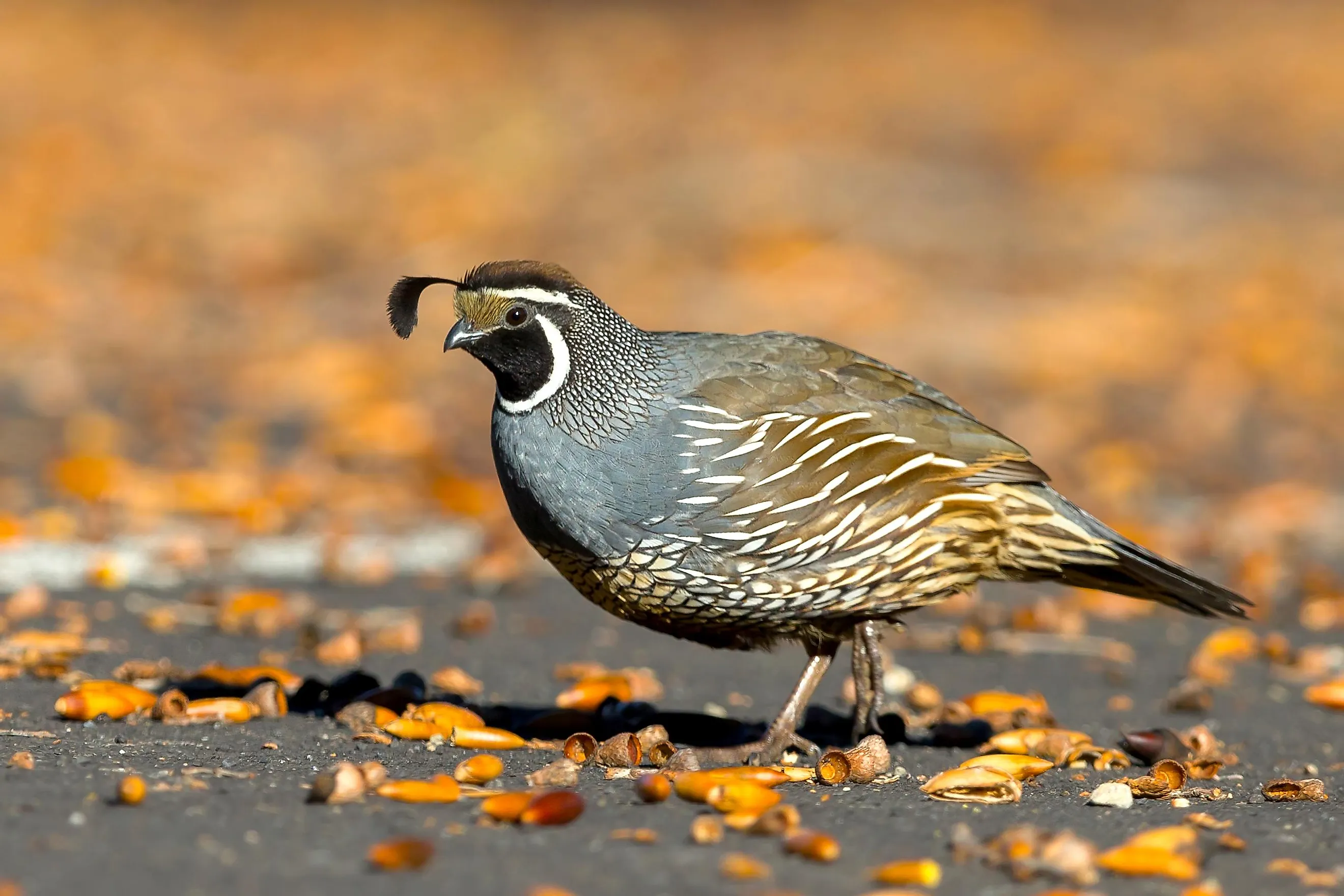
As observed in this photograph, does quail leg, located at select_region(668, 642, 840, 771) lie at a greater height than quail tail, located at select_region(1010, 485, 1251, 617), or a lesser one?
lesser

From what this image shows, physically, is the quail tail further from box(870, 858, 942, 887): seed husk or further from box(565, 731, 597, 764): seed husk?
box(870, 858, 942, 887): seed husk

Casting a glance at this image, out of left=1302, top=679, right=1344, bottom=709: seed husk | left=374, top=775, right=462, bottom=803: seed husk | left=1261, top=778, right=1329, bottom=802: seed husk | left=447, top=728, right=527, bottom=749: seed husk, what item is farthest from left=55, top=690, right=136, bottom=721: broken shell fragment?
left=1302, top=679, right=1344, bottom=709: seed husk

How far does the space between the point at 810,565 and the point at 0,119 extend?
14523 millimetres

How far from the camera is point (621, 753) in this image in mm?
4594

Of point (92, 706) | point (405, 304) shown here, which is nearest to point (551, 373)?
point (405, 304)

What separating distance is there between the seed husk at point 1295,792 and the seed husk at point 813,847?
1.39m

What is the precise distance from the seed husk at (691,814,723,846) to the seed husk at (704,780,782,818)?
17 cm

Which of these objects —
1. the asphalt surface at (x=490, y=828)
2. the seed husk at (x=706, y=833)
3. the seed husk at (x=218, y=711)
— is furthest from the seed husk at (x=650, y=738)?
the seed husk at (x=218, y=711)

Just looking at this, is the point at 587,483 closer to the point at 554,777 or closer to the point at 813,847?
the point at 554,777

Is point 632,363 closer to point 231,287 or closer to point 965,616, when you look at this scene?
point 965,616

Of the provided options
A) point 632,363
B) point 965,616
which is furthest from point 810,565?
point 965,616

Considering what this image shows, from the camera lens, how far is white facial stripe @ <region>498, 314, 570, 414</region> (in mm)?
4965

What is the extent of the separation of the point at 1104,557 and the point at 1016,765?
91 centimetres

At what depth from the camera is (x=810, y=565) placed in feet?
15.9
